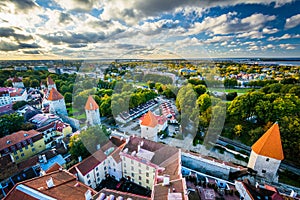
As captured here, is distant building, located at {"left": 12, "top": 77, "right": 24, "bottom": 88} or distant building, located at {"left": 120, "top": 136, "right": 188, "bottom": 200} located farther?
distant building, located at {"left": 12, "top": 77, "right": 24, "bottom": 88}

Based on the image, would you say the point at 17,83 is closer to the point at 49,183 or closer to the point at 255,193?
the point at 49,183

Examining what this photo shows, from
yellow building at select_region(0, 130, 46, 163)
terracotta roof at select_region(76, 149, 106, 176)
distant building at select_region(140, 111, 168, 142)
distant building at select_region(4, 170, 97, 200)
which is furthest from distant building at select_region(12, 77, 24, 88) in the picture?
distant building at select_region(4, 170, 97, 200)

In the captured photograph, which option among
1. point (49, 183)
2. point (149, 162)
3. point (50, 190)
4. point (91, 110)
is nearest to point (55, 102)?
point (91, 110)

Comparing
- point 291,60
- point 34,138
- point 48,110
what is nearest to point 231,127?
point 34,138

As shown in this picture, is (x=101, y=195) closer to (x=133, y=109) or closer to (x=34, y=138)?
(x=34, y=138)

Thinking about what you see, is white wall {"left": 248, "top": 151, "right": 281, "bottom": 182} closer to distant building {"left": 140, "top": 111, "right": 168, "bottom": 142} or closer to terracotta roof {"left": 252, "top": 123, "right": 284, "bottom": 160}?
terracotta roof {"left": 252, "top": 123, "right": 284, "bottom": 160}

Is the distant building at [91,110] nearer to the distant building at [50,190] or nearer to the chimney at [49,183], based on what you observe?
→ the distant building at [50,190]

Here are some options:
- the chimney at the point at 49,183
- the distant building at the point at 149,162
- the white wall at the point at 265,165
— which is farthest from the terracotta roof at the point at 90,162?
the white wall at the point at 265,165
